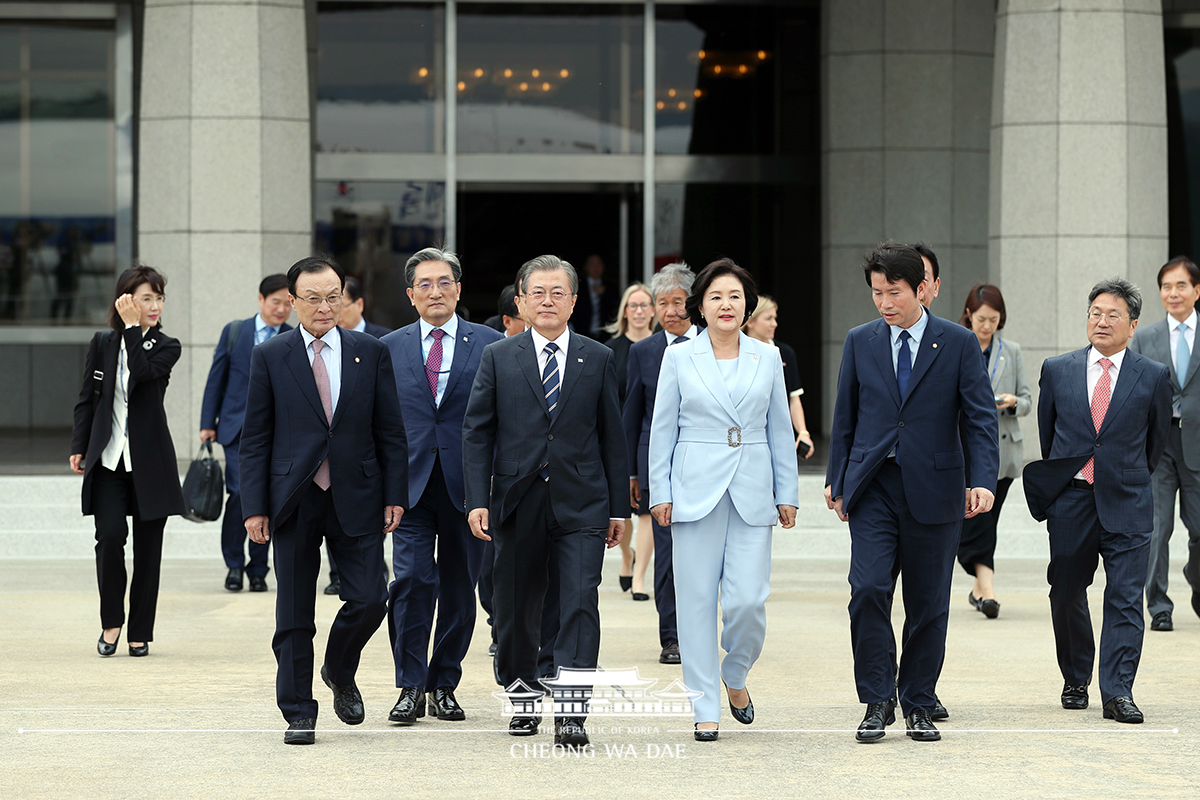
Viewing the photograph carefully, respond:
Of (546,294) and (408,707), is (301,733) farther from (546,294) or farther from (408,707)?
(546,294)

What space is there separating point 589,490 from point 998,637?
369cm

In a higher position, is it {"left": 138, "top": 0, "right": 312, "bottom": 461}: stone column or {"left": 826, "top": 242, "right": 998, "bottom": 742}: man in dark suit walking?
{"left": 138, "top": 0, "right": 312, "bottom": 461}: stone column

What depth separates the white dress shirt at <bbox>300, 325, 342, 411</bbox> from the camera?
6.44 m

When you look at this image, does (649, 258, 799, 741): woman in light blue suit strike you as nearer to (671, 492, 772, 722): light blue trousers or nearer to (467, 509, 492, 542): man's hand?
(671, 492, 772, 722): light blue trousers

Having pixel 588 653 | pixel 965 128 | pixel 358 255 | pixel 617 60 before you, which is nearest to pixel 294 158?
pixel 358 255

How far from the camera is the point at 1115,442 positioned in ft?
23.0

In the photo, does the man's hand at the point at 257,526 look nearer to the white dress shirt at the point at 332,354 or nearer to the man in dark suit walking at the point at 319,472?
the man in dark suit walking at the point at 319,472

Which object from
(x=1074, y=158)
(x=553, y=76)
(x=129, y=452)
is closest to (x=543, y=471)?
(x=129, y=452)

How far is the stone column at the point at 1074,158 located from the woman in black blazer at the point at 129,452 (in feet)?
28.1

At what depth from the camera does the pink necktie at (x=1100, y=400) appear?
278 inches

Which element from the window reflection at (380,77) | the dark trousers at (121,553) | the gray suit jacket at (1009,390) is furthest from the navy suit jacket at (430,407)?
the window reflection at (380,77)

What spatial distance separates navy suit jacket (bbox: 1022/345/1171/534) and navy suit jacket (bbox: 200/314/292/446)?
5838 mm

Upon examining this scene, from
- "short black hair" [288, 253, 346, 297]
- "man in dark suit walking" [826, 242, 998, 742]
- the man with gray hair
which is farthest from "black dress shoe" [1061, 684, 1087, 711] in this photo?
"short black hair" [288, 253, 346, 297]

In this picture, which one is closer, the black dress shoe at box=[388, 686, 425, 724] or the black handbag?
the black dress shoe at box=[388, 686, 425, 724]
